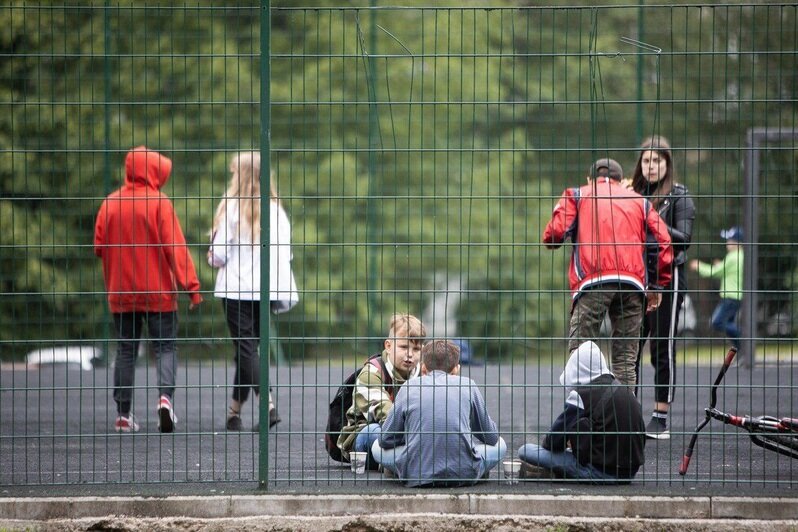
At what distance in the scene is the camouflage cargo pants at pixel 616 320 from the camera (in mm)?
6237

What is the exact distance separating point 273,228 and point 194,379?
4262mm

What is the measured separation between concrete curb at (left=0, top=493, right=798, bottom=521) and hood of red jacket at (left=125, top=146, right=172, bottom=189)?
2274mm

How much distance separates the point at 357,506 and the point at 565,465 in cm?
107

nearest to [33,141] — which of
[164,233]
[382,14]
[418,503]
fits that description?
[382,14]

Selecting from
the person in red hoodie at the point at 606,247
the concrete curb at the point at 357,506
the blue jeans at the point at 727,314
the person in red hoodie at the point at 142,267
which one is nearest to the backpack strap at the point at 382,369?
the concrete curb at the point at 357,506

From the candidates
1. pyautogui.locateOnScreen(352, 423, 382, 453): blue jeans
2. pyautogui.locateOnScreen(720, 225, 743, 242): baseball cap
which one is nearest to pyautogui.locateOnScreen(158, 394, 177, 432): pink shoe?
pyautogui.locateOnScreen(352, 423, 382, 453): blue jeans

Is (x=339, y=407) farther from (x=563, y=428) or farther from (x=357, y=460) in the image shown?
(x=563, y=428)

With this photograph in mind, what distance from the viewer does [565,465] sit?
17.8ft

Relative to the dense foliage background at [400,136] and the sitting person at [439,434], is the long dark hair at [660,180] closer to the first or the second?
the sitting person at [439,434]

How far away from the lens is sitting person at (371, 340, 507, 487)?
5289mm

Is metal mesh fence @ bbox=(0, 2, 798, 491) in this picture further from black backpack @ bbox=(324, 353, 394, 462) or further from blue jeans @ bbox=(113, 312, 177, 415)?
black backpack @ bbox=(324, 353, 394, 462)

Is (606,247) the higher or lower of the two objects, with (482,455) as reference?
higher

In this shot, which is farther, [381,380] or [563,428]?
[381,380]

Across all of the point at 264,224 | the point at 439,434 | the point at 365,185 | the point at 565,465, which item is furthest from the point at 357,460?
the point at 365,185
